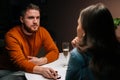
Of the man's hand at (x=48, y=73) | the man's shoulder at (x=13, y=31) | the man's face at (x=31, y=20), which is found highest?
the man's face at (x=31, y=20)

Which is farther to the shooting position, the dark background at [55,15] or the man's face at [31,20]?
the dark background at [55,15]

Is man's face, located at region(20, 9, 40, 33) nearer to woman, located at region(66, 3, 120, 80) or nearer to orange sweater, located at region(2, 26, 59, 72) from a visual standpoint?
orange sweater, located at region(2, 26, 59, 72)

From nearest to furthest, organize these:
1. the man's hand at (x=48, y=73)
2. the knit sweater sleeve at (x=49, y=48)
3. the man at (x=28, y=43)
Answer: the man's hand at (x=48, y=73) → the man at (x=28, y=43) → the knit sweater sleeve at (x=49, y=48)

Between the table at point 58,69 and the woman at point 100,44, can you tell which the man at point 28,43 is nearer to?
the table at point 58,69

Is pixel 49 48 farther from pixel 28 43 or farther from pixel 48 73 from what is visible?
pixel 48 73

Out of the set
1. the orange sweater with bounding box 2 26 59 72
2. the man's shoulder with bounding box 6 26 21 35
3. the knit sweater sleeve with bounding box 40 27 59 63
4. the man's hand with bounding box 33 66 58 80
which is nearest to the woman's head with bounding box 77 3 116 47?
the man's hand with bounding box 33 66 58 80

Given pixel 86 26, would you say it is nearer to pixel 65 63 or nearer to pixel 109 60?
pixel 109 60

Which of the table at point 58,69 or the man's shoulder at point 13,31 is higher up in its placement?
the man's shoulder at point 13,31

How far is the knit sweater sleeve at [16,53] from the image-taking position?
2.27 m

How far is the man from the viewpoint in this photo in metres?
2.38

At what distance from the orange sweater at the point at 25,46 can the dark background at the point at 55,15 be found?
0.85 metres

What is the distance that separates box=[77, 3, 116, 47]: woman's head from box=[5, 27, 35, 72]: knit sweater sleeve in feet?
2.93

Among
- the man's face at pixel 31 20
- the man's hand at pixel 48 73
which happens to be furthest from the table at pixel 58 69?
the man's face at pixel 31 20

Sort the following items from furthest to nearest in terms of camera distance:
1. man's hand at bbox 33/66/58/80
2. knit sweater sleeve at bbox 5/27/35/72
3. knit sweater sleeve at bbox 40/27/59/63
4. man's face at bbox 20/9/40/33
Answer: man's face at bbox 20/9/40/33 < knit sweater sleeve at bbox 40/27/59/63 < knit sweater sleeve at bbox 5/27/35/72 < man's hand at bbox 33/66/58/80
